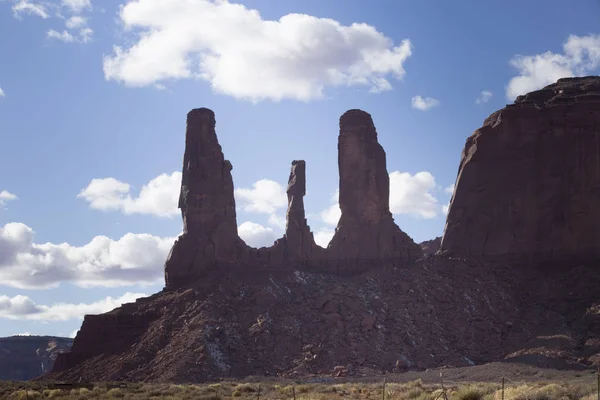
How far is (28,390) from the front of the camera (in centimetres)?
5819

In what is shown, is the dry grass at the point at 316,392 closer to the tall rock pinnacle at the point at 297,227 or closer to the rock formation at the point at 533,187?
the tall rock pinnacle at the point at 297,227

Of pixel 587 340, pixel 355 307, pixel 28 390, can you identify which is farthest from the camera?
pixel 355 307

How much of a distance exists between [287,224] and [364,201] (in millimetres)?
8136

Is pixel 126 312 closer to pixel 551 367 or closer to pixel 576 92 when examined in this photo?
pixel 551 367

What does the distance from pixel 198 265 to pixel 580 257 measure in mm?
35952

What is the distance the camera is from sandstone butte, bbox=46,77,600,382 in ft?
265

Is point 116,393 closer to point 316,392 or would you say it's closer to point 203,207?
point 316,392

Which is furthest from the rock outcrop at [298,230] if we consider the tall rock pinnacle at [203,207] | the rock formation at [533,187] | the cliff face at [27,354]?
the cliff face at [27,354]

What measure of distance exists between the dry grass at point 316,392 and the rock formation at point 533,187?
121ft

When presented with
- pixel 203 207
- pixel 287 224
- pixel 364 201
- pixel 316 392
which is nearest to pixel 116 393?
pixel 316 392

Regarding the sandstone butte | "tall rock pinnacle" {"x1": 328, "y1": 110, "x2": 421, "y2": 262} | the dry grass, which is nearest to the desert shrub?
the dry grass

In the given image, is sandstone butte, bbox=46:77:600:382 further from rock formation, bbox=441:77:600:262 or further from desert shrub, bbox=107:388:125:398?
desert shrub, bbox=107:388:125:398

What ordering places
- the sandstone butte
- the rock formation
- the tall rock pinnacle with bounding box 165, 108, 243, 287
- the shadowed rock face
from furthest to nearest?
the rock formation
the shadowed rock face
the tall rock pinnacle with bounding box 165, 108, 243, 287
the sandstone butte

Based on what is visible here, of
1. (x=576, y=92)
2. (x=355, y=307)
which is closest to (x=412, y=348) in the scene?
(x=355, y=307)
